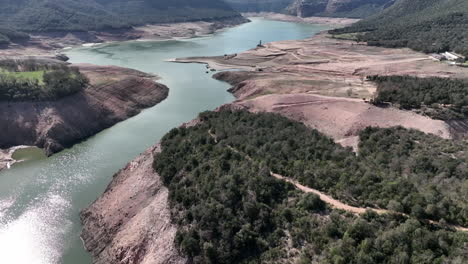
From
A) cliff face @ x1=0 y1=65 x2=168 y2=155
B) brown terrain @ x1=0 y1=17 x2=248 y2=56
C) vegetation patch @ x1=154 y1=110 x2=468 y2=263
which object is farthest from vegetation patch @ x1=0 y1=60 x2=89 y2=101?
brown terrain @ x1=0 y1=17 x2=248 y2=56

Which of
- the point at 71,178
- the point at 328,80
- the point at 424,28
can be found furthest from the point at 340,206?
the point at 424,28

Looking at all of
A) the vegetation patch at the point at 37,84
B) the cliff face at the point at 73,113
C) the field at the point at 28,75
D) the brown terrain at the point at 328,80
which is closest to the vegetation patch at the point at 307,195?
the brown terrain at the point at 328,80

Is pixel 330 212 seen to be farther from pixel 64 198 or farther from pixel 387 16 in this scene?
pixel 387 16

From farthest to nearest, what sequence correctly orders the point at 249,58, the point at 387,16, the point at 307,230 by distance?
the point at 387,16 < the point at 249,58 < the point at 307,230

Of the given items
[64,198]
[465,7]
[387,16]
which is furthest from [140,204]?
[387,16]

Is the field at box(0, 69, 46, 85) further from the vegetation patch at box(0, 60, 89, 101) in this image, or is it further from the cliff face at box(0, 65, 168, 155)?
the cliff face at box(0, 65, 168, 155)
